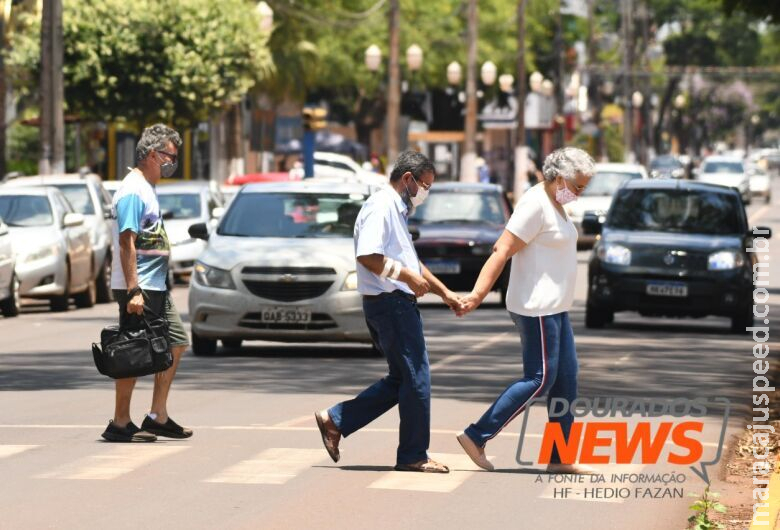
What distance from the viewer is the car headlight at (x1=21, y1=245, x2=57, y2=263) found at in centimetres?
2634

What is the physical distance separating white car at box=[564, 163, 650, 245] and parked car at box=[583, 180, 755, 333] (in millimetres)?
17464

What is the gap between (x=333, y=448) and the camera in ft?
37.3

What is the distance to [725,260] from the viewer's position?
907 inches

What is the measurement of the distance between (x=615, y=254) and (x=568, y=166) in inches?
481

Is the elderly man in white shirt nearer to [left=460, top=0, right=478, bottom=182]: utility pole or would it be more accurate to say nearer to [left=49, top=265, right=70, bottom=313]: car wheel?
[left=49, top=265, right=70, bottom=313]: car wheel

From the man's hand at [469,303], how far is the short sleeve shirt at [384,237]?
0.93 ft

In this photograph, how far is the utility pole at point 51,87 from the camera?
3500cm

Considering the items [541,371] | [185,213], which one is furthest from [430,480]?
[185,213]

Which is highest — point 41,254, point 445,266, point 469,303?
point 469,303

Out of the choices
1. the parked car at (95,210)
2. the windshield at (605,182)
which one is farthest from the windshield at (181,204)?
the windshield at (605,182)

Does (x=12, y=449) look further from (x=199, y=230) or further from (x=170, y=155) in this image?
(x=199, y=230)

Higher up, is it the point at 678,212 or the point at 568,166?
the point at 568,166

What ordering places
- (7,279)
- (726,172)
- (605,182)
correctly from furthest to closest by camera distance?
(726,172) < (605,182) < (7,279)

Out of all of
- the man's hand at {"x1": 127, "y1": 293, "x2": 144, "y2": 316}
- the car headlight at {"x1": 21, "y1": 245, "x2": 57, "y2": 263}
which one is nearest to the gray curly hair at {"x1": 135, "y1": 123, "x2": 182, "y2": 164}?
the man's hand at {"x1": 127, "y1": 293, "x2": 144, "y2": 316}
